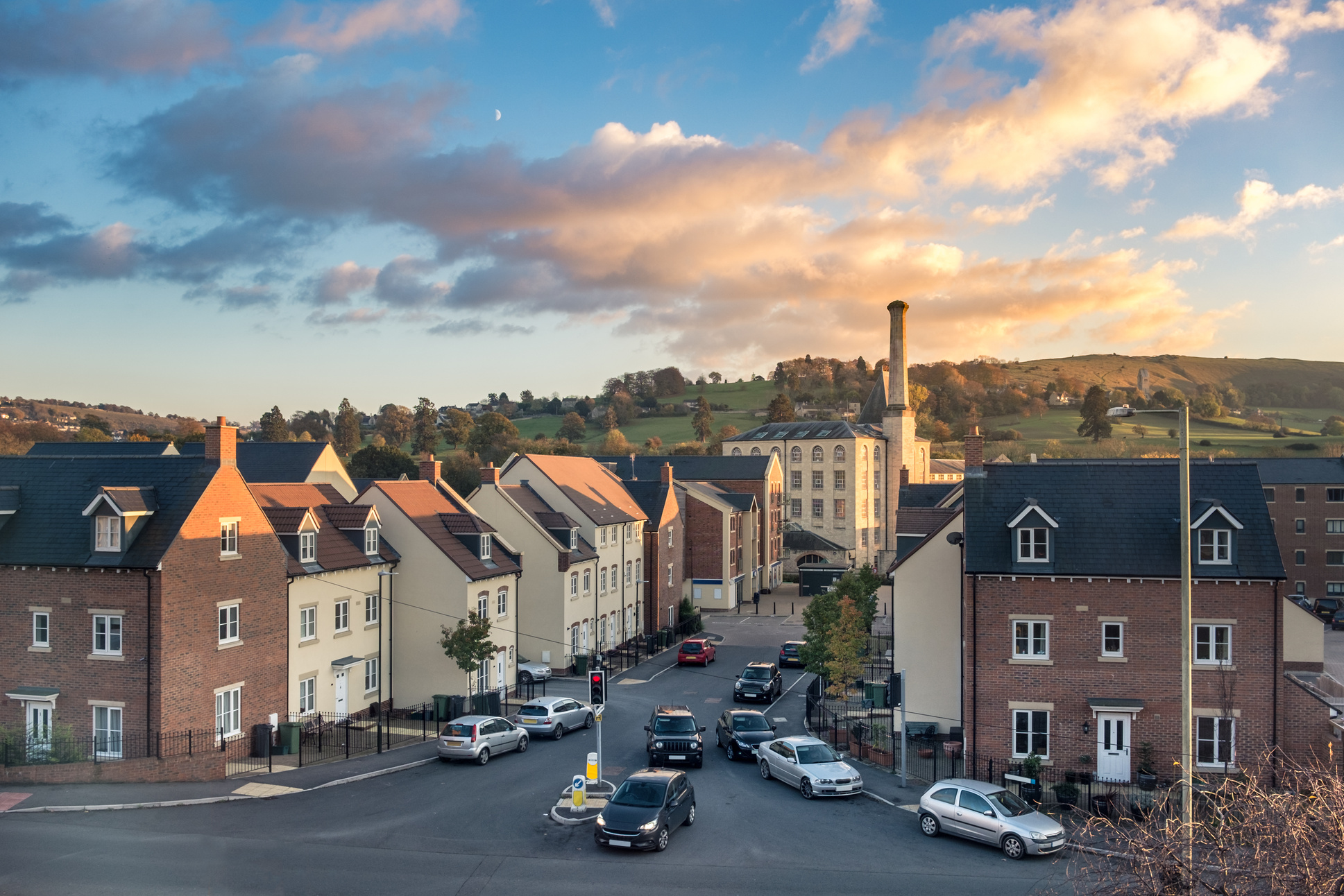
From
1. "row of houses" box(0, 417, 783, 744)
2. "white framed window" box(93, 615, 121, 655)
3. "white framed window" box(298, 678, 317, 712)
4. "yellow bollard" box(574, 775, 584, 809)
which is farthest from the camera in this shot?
"white framed window" box(298, 678, 317, 712)

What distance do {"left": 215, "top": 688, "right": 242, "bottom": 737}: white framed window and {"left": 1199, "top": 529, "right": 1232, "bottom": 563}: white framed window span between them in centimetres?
3094

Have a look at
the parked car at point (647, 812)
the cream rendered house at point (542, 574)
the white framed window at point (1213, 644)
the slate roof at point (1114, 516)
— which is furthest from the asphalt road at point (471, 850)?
the cream rendered house at point (542, 574)

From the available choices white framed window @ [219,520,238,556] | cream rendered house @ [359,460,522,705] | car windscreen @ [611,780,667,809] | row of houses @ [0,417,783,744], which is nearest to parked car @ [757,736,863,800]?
car windscreen @ [611,780,667,809]

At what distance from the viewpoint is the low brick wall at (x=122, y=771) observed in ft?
78.6

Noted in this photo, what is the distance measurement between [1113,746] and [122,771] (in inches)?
1135

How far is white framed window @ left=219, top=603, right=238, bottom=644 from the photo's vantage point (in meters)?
28.8

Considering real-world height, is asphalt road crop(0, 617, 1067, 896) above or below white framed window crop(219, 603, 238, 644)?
below

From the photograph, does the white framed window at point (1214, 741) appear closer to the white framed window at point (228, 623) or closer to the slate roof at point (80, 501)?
the white framed window at point (228, 623)

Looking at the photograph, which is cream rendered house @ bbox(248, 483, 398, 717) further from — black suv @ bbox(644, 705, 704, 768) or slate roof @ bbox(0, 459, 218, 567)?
black suv @ bbox(644, 705, 704, 768)

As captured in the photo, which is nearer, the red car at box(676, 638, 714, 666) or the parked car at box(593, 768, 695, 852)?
the parked car at box(593, 768, 695, 852)

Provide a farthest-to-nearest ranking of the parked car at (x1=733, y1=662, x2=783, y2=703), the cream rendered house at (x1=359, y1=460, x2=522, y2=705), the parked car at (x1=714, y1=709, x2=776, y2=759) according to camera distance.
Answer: the parked car at (x1=733, y1=662, x2=783, y2=703) < the cream rendered house at (x1=359, y1=460, x2=522, y2=705) < the parked car at (x1=714, y1=709, x2=776, y2=759)

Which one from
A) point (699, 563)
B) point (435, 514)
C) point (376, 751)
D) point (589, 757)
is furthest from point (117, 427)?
point (589, 757)

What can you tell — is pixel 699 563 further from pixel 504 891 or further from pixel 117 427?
pixel 117 427

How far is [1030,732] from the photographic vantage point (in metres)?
28.8
